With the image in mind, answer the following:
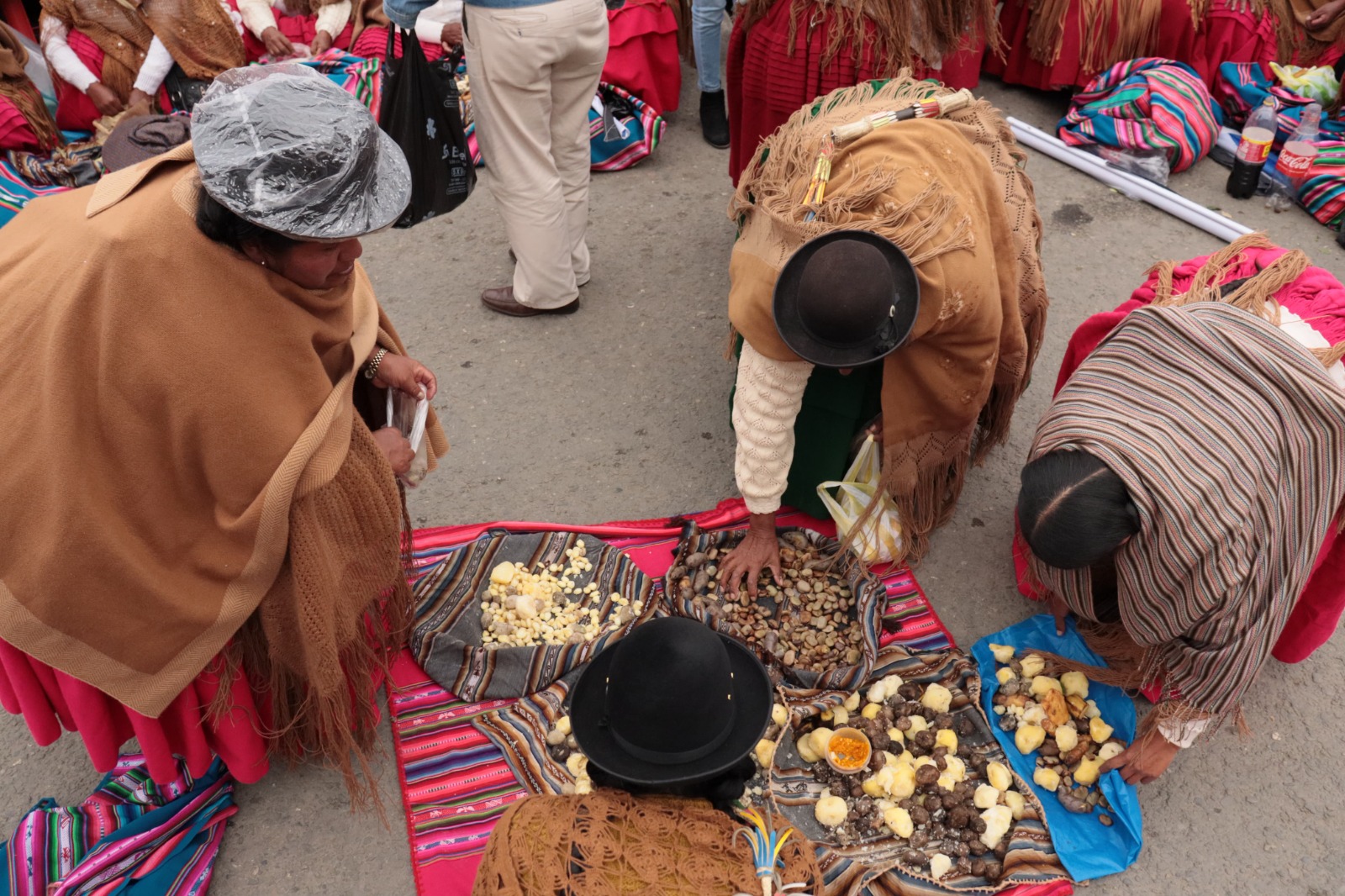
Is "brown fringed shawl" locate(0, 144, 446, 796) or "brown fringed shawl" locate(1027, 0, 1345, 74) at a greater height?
"brown fringed shawl" locate(0, 144, 446, 796)

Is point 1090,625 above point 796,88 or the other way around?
the other way around

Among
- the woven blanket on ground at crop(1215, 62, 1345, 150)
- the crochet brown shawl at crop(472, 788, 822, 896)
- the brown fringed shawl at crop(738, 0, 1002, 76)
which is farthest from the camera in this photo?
the woven blanket on ground at crop(1215, 62, 1345, 150)

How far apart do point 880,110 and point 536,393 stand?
1689 millimetres

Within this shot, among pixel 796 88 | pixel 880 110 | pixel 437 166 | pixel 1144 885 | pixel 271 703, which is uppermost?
pixel 880 110

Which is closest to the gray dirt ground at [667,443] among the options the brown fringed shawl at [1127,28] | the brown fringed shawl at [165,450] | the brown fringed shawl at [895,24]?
the brown fringed shawl at [1127,28]

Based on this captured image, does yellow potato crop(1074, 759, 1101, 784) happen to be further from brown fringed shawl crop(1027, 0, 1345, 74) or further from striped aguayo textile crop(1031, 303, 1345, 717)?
brown fringed shawl crop(1027, 0, 1345, 74)

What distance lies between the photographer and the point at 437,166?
3.89 m

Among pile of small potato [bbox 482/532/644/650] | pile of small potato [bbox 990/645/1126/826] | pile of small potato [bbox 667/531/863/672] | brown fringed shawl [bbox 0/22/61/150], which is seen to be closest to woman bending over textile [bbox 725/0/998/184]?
pile of small potato [bbox 667/531/863/672]

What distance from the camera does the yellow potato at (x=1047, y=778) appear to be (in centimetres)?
254

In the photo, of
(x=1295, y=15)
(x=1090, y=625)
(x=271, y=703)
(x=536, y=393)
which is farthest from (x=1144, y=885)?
(x=1295, y=15)

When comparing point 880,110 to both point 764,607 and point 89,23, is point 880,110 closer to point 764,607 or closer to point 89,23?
point 764,607

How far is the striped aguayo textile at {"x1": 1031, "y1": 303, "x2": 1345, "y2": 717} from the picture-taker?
2154 mm

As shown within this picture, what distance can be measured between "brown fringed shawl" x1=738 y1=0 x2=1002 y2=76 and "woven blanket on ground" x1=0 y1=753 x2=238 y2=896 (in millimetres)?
3158

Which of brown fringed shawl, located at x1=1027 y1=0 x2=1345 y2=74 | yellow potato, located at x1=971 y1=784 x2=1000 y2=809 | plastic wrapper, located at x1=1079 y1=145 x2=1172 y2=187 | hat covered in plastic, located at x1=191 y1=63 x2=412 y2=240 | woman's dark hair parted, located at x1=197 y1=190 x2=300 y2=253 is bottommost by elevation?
yellow potato, located at x1=971 y1=784 x2=1000 y2=809
